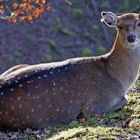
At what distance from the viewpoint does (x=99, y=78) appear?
9.76 metres

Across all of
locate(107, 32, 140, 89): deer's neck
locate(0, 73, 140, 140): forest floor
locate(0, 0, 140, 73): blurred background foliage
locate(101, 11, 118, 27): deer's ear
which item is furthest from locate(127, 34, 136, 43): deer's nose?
locate(0, 0, 140, 73): blurred background foliage

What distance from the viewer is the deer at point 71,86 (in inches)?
355

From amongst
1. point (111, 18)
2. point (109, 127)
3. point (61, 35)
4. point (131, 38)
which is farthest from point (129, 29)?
point (61, 35)

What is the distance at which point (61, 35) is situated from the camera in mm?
20875

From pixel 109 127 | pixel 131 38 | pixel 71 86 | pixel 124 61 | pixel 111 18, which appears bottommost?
pixel 109 127

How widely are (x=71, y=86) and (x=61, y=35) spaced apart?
38.0ft

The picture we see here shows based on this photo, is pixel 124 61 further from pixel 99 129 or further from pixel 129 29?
pixel 99 129

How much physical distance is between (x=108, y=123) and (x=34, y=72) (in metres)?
1.50

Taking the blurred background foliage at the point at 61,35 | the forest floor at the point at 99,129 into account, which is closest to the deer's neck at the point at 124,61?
the forest floor at the point at 99,129

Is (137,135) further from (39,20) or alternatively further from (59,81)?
(39,20)

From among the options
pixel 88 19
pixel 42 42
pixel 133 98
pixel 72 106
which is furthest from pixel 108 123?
pixel 88 19

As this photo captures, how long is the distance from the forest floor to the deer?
19 centimetres

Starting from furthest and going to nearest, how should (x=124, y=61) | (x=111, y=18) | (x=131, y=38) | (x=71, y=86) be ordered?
1. (x=111, y=18)
2. (x=124, y=61)
3. (x=131, y=38)
4. (x=71, y=86)

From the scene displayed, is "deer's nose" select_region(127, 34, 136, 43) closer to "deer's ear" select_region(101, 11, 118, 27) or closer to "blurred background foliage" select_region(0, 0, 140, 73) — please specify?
"deer's ear" select_region(101, 11, 118, 27)
